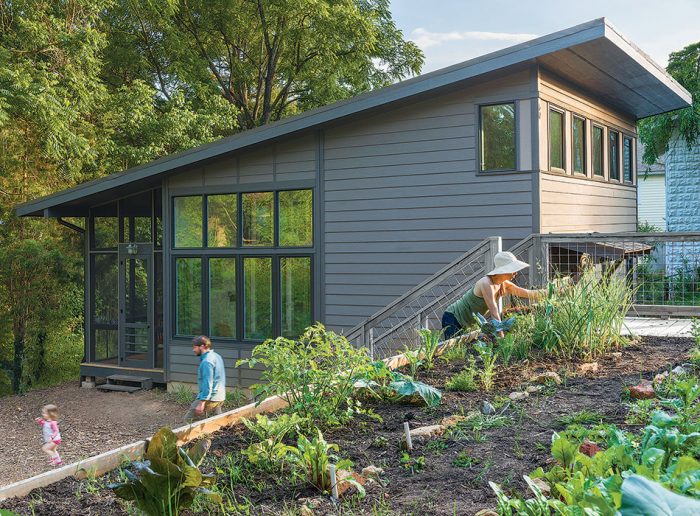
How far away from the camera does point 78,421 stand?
11.7 m

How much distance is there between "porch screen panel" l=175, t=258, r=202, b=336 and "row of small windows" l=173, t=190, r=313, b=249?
0.35 m

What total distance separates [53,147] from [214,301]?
422 cm

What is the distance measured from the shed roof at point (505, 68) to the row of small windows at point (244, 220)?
803mm

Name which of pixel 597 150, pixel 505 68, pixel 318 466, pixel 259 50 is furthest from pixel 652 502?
pixel 259 50

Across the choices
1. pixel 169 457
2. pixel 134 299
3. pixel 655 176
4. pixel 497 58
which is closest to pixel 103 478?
pixel 169 457

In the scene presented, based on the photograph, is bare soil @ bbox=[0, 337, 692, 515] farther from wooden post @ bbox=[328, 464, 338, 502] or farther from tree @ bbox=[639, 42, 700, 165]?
tree @ bbox=[639, 42, 700, 165]

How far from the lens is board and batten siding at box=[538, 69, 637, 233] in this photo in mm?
10008

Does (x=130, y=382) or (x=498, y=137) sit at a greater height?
(x=498, y=137)

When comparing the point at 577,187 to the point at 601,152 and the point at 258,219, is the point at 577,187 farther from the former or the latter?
the point at 258,219

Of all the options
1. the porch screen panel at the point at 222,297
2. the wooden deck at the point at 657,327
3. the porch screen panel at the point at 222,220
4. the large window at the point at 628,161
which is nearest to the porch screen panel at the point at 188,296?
the porch screen panel at the point at 222,297

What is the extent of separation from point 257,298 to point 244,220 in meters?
1.31

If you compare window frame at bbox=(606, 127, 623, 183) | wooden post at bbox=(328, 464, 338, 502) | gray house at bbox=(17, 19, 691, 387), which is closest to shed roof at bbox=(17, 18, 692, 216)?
gray house at bbox=(17, 19, 691, 387)

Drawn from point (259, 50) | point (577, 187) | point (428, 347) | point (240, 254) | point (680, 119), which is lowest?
point (428, 347)

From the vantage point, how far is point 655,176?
27.8 meters
